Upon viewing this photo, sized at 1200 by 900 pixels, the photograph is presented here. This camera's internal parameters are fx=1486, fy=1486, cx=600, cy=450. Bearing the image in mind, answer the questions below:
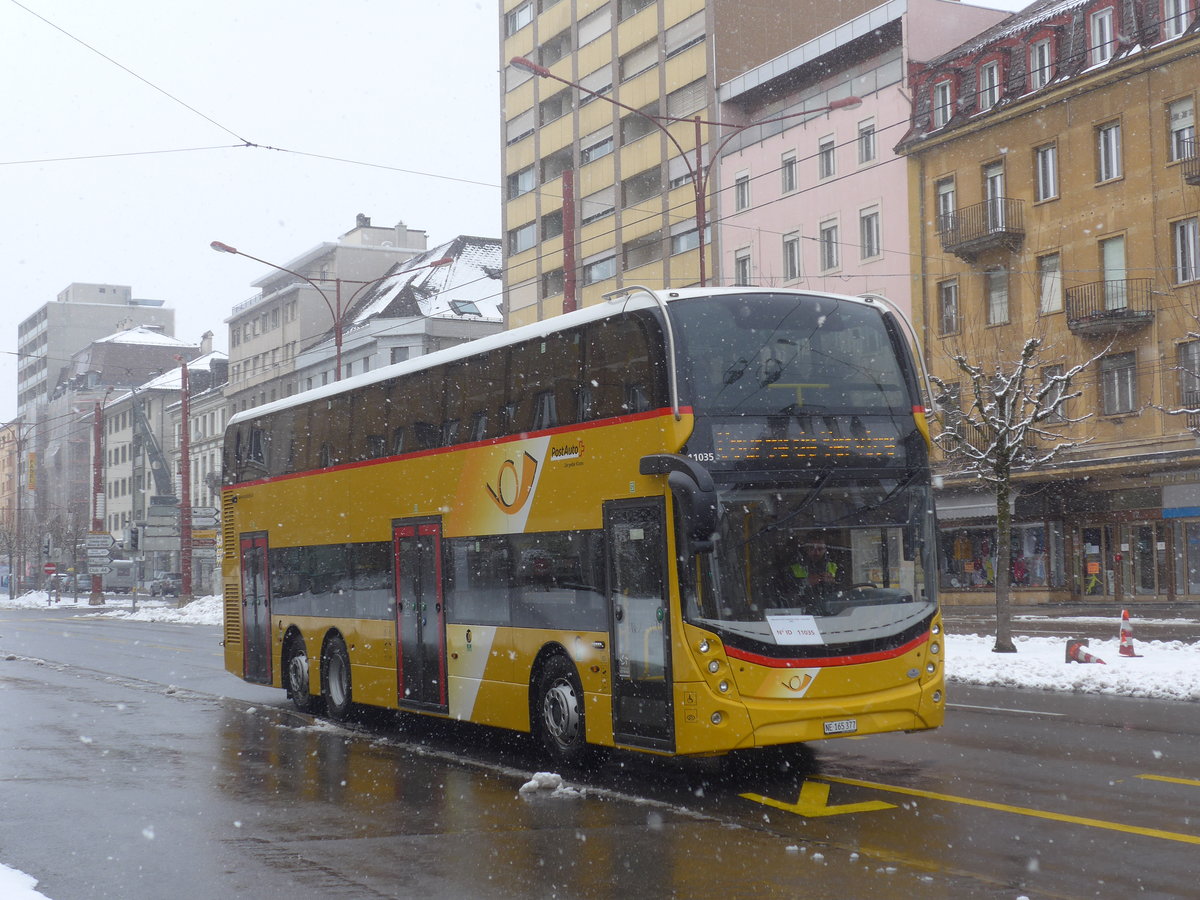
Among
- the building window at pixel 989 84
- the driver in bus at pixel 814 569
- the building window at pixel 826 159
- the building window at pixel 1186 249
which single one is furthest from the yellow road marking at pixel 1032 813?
the building window at pixel 826 159

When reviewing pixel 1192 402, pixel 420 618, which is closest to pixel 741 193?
pixel 1192 402

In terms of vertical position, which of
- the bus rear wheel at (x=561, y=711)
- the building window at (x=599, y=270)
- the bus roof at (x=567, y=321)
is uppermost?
the building window at (x=599, y=270)

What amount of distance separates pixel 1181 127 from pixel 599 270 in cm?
2573

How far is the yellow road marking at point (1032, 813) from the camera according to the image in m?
8.20

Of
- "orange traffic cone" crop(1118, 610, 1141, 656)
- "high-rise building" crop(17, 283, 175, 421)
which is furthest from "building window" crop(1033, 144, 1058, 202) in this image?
"high-rise building" crop(17, 283, 175, 421)

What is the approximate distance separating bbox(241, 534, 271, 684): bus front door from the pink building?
26557 mm

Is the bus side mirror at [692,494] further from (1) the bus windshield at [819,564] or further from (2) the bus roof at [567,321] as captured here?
(2) the bus roof at [567,321]

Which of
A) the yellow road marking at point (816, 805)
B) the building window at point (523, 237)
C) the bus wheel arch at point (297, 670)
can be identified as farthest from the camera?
the building window at point (523, 237)

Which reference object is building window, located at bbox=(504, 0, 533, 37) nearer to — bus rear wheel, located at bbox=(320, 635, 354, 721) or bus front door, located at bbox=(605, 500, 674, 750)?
bus rear wheel, located at bbox=(320, 635, 354, 721)

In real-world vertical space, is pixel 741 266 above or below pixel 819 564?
above

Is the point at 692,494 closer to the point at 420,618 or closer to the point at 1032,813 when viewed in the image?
the point at 1032,813

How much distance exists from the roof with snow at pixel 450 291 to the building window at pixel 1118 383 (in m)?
41.6

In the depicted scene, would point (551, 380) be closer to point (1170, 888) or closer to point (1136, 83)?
point (1170, 888)

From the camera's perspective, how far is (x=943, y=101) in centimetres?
4231
